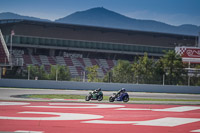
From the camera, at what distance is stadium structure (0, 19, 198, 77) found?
6762 centimetres

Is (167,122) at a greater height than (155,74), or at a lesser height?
lesser

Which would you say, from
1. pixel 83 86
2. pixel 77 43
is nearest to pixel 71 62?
pixel 77 43

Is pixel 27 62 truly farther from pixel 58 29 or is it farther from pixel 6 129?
pixel 6 129

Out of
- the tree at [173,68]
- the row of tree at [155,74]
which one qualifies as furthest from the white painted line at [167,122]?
the tree at [173,68]

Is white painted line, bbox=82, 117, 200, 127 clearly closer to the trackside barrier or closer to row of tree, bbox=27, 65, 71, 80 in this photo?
the trackside barrier

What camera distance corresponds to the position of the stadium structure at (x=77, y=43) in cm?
6762

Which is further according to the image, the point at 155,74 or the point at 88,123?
the point at 155,74

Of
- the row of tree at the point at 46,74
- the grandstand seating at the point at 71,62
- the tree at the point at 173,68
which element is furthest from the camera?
the grandstand seating at the point at 71,62

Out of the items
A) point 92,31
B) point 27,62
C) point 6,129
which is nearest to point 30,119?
point 6,129

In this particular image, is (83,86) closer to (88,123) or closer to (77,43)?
(88,123)

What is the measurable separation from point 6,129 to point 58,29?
62.5 meters

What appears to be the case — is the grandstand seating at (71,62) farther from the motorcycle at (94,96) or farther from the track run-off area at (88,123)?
the track run-off area at (88,123)

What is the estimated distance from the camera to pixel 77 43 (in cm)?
7275

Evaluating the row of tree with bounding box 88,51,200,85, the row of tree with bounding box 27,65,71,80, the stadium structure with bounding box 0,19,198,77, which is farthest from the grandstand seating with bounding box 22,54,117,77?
the row of tree with bounding box 27,65,71,80
